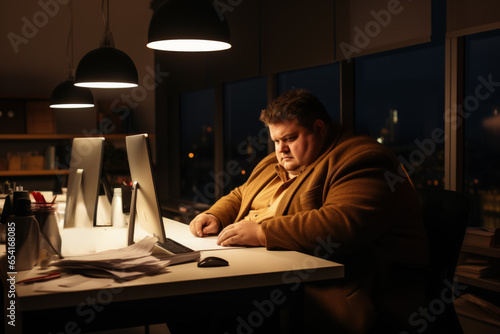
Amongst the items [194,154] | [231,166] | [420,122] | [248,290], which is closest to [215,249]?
[248,290]

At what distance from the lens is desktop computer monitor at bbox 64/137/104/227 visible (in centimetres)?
250

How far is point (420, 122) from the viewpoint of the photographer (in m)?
3.75

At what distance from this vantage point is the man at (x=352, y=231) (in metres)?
1.85

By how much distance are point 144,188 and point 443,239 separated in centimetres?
114

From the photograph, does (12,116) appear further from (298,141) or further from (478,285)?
(478,285)

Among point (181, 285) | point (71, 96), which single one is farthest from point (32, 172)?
point (181, 285)

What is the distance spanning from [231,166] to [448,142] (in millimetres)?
2860

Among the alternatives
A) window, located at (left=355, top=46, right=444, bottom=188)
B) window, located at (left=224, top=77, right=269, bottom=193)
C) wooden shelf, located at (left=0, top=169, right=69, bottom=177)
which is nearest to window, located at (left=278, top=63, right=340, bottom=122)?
window, located at (left=355, top=46, right=444, bottom=188)

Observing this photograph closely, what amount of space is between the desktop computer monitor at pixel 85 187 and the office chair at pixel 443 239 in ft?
4.88

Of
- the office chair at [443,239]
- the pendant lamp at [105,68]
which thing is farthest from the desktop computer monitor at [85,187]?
the office chair at [443,239]

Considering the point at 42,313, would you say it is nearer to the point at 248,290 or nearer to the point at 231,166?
the point at 248,290

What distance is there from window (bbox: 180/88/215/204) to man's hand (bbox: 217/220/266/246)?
12.5ft

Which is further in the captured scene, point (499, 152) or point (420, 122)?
point (420, 122)

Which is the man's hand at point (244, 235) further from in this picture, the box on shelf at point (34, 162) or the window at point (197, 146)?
the box on shelf at point (34, 162)
